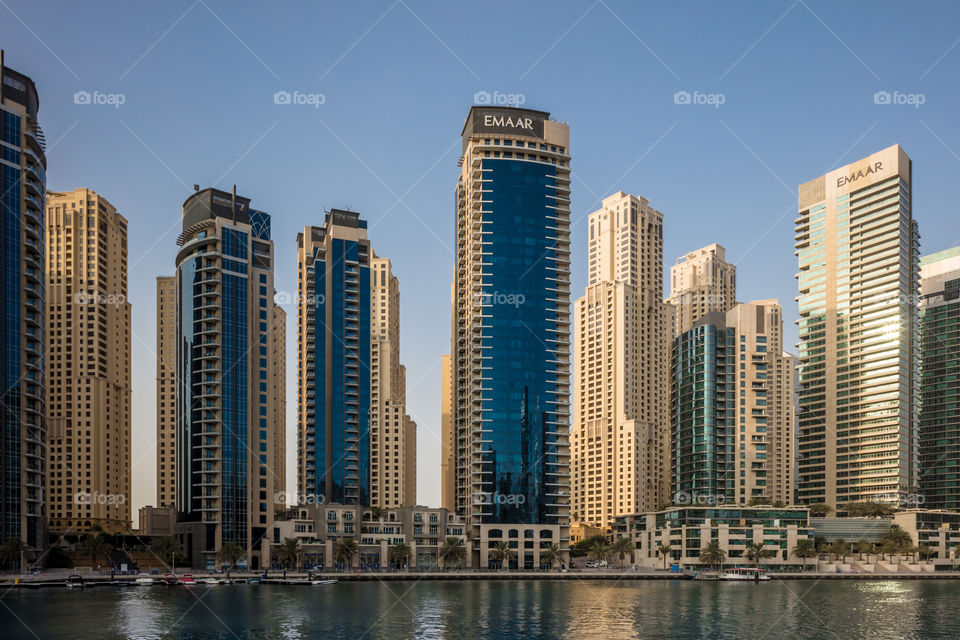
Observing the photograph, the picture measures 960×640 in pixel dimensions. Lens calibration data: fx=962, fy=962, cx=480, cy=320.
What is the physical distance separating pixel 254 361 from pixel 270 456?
2000 centimetres

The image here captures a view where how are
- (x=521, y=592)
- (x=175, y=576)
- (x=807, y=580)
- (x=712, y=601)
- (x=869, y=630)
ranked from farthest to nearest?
(x=807, y=580), (x=175, y=576), (x=521, y=592), (x=712, y=601), (x=869, y=630)

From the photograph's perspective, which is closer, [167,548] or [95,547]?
[167,548]

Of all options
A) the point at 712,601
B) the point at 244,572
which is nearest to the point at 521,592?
the point at 712,601

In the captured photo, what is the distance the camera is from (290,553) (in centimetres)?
18338

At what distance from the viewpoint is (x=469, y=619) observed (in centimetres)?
10494

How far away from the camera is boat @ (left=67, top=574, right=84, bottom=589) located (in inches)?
5795

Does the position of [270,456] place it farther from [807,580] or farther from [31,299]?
[807,580]

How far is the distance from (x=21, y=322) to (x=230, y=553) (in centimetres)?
5490

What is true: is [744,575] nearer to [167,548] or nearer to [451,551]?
[451,551]

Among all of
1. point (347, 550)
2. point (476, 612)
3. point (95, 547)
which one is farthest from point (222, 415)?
point (476, 612)

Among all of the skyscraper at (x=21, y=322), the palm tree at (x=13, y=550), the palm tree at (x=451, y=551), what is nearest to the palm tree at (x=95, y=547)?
the skyscraper at (x=21, y=322)

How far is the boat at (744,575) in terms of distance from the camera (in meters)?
184

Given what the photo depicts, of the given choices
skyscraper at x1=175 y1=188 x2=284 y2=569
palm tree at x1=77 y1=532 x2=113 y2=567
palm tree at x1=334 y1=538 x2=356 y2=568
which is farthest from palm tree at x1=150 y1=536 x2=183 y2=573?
palm tree at x1=334 y1=538 x2=356 y2=568

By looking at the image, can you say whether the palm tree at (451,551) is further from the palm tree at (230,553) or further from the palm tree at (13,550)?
the palm tree at (13,550)
